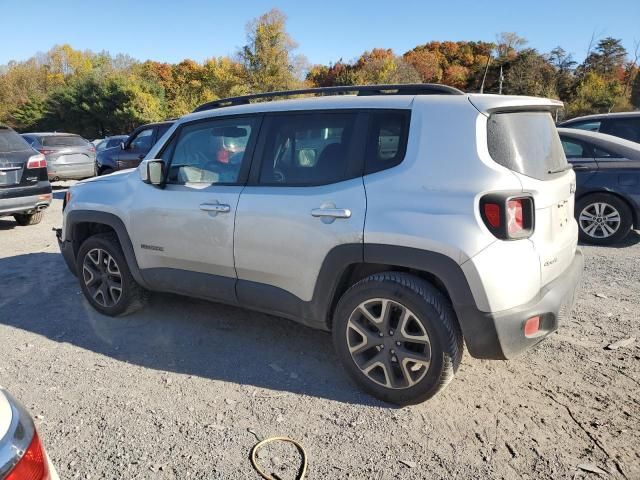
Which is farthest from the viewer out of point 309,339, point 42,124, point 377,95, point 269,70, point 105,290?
point 42,124

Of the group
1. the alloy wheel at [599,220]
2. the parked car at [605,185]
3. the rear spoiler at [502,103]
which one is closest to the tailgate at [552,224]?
the rear spoiler at [502,103]

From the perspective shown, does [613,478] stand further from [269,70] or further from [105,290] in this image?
[269,70]

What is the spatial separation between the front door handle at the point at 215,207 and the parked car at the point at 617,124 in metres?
6.33

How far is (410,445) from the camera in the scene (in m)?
2.58

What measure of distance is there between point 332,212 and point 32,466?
77.0 inches

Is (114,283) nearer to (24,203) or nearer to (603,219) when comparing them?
(24,203)

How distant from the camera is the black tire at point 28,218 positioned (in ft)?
27.7

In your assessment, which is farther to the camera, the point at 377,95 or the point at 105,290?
the point at 105,290

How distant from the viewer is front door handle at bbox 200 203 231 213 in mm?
3413

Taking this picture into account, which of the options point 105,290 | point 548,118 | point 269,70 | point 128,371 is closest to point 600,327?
point 548,118

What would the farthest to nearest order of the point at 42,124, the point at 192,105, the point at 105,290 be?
the point at 42,124, the point at 192,105, the point at 105,290

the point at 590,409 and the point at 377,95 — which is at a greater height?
the point at 377,95

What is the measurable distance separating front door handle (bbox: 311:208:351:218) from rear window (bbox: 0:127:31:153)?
6.59 metres

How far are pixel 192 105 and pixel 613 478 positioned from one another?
47178 millimetres
